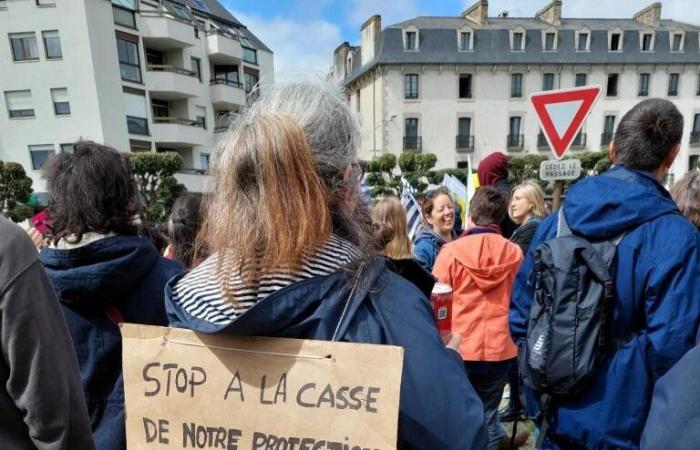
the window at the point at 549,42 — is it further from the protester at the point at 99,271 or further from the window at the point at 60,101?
the protester at the point at 99,271

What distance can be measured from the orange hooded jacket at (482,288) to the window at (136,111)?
76.2 ft

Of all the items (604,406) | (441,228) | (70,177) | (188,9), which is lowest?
(604,406)

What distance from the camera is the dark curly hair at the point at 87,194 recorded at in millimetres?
1670

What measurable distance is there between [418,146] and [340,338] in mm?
31405

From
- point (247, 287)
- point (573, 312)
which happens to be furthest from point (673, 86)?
point (247, 287)

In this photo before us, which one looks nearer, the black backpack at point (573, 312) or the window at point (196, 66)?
the black backpack at point (573, 312)

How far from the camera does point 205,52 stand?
1005 inches

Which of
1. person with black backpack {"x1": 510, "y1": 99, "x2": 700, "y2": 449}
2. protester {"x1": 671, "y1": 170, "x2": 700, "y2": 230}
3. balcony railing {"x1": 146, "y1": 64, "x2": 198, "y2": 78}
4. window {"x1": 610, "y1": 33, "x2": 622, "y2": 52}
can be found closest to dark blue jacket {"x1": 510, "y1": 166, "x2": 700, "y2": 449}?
person with black backpack {"x1": 510, "y1": 99, "x2": 700, "y2": 449}

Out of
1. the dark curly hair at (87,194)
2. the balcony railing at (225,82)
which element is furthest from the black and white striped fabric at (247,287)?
the balcony railing at (225,82)

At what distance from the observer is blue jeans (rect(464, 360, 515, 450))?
288cm

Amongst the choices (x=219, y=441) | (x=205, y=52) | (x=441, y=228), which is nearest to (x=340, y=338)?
(x=219, y=441)

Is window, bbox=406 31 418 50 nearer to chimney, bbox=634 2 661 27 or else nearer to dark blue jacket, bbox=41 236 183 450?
chimney, bbox=634 2 661 27

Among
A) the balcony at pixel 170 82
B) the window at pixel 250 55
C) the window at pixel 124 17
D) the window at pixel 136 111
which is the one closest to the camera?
the window at pixel 124 17

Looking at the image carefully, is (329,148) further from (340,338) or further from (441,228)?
(441,228)
